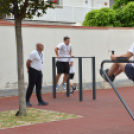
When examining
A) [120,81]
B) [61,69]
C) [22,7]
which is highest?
[22,7]

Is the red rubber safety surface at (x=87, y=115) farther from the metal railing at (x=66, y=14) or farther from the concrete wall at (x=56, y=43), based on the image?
the metal railing at (x=66, y=14)

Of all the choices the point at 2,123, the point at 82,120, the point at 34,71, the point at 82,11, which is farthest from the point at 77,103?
the point at 82,11

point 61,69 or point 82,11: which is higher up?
point 82,11

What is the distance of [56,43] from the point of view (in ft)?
39.9

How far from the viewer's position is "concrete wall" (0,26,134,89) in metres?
11.1

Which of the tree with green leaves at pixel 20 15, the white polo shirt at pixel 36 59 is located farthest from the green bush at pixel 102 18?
the tree with green leaves at pixel 20 15

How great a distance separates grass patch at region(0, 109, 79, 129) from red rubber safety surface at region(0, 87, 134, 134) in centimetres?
30

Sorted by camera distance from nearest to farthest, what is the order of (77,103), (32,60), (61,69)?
(32,60), (77,103), (61,69)

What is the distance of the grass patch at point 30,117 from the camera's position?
6.89m

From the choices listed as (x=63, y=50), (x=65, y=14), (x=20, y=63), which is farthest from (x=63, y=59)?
(x=65, y=14)

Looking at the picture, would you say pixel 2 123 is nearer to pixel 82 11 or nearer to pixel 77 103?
pixel 77 103

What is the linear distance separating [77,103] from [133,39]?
217 inches

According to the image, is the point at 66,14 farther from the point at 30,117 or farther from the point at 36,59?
the point at 30,117

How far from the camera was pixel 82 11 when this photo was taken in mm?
25031
